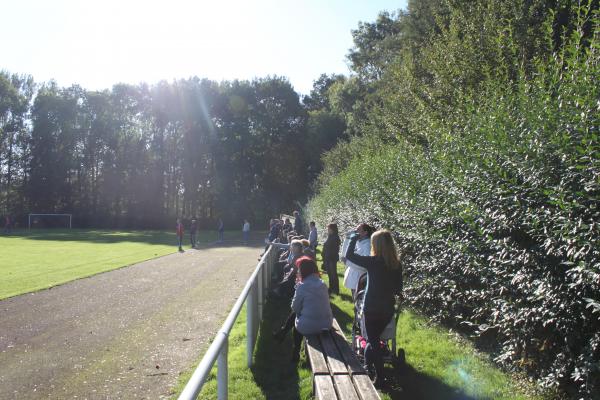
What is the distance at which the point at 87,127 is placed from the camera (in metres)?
63.0

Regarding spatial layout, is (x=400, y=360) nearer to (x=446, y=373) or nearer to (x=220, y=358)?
(x=446, y=373)

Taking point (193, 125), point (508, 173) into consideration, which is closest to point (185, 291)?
point (508, 173)

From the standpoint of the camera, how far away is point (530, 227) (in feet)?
16.1

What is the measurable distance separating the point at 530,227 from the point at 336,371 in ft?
8.14

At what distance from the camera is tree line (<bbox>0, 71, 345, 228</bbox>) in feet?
199

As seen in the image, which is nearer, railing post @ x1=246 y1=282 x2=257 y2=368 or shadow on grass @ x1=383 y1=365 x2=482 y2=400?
shadow on grass @ x1=383 y1=365 x2=482 y2=400

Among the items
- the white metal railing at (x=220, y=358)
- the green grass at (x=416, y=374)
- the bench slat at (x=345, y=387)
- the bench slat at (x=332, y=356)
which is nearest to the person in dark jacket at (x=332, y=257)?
the green grass at (x=416, y=374)

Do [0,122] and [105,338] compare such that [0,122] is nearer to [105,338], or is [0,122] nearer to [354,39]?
[354,39]

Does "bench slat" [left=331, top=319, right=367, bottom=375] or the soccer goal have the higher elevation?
the soccer goal

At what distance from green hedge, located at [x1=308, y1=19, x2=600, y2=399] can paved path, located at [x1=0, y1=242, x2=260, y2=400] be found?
3984mm

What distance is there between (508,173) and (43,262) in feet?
63.3

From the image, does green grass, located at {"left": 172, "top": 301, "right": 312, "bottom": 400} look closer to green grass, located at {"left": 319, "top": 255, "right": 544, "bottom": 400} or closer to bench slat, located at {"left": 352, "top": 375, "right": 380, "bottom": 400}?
bench slat, located at {"left": 352, "top": 375, "right": 380, "bottom": 400}

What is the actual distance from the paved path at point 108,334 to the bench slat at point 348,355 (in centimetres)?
209

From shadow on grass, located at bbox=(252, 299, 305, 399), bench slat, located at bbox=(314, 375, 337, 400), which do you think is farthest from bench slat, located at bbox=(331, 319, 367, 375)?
shadow on grass, located at bbox=(252, 299, 305, 399)
